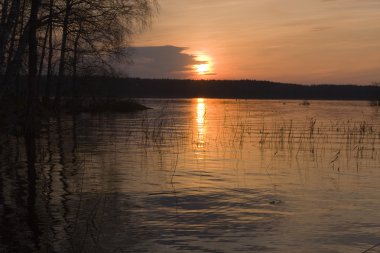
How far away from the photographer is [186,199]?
32.9 ft

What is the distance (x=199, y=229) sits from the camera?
7805mm

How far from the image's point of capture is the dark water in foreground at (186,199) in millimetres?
7160

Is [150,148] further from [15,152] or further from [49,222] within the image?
[49,222]

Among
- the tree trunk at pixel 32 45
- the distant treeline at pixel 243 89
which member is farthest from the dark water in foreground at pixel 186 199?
the distant treeline at pixel 243 89

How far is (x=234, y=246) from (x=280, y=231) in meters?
1.09

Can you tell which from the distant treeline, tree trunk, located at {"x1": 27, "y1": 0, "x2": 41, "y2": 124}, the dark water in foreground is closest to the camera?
the dark water in foreground

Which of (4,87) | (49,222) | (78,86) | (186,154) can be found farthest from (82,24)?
(78,86)

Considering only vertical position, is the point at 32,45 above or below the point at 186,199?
above

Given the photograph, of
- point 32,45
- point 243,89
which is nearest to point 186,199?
point 32,45

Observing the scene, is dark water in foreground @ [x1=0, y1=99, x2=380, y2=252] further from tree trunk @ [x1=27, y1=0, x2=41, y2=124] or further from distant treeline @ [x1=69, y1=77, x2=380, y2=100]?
distant treeline @ [x1=69, y1=77, x2=380, y2=100]

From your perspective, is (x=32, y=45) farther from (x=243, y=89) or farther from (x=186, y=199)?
(x=243, y=89)

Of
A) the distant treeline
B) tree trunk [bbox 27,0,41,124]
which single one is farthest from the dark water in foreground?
the distant treeline

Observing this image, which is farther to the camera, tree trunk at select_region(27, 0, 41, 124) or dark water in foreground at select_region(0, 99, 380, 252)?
tree trunk at select_region(27, 0, 41, 124)

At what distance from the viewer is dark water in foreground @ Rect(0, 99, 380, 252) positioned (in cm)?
716
